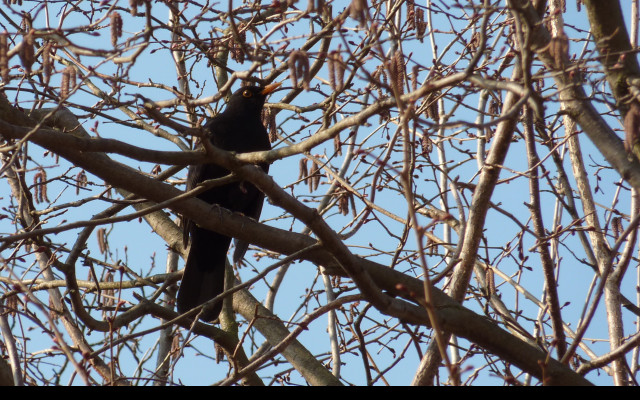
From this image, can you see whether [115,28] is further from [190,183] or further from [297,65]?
[190,183]

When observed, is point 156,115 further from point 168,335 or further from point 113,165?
point 168,335

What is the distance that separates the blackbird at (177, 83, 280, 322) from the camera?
5.97m

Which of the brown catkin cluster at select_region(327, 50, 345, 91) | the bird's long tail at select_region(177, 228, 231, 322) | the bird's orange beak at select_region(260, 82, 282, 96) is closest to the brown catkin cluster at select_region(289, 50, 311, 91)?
the brown catkin cluster at select_region(327, 50, 345, 91)

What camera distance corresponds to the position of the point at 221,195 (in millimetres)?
6371

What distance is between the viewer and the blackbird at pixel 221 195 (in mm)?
5973

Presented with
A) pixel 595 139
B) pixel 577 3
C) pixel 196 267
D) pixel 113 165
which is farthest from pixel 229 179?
pixel 577 3

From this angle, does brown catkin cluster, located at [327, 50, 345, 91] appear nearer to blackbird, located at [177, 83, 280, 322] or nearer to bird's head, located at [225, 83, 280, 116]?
blackbird, located at [177, 83, 280, 322]

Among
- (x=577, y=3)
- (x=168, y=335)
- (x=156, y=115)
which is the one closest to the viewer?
(x=156, y=115)

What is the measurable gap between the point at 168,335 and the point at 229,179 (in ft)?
8.72

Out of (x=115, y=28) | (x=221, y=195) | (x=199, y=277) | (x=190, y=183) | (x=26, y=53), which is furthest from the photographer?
(x=221, y=195)

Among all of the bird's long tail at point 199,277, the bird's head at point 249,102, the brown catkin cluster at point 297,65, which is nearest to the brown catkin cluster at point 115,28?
the brown catkin cluster at point 297,65

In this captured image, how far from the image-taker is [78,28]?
3.22 metres

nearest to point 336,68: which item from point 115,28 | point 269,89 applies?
point 115,28
